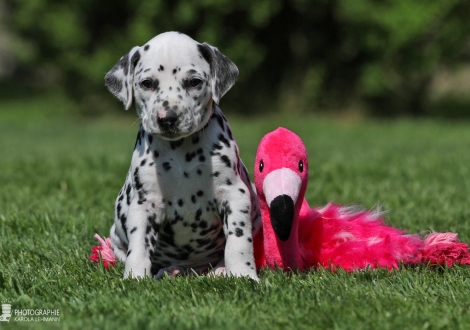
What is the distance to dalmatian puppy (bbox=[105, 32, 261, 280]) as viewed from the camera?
4004 millimetres

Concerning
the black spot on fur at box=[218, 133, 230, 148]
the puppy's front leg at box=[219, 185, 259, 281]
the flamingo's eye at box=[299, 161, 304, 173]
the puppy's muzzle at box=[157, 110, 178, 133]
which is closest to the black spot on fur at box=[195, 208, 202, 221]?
the puppy's front leg at box=[219, 185, 259, 281]

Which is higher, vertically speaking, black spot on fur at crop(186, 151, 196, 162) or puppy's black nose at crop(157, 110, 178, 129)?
puppy's black nose at crop(157, 110, 178, 129)

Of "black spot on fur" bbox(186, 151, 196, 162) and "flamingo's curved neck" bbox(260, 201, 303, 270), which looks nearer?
"black spot on fur" bbox(186, 151, 196, 162)

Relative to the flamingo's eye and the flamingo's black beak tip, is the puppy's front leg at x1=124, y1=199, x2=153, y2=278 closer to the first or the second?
the flamingo's black beak tip

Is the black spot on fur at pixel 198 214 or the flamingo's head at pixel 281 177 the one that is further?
the black spot on fur at pixel 198 214

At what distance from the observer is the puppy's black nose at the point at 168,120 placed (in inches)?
151

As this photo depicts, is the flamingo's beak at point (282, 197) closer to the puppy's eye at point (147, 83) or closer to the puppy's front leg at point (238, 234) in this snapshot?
the puppy's front leg at point (238, 234)

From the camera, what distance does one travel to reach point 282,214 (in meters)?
3.94

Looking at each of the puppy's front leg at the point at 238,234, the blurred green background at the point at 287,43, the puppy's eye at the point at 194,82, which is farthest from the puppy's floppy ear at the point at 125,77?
the blurred green background at the point at 287,43

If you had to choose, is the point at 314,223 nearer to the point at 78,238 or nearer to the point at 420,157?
the point at 78,238

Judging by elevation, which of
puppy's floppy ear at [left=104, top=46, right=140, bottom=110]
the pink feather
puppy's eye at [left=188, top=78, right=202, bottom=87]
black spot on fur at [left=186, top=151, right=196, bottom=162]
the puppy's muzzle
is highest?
puppy's floppy ear at [left=104, top=46, right=140, bottom=110]

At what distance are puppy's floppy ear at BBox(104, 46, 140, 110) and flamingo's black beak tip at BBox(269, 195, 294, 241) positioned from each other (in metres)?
1.03

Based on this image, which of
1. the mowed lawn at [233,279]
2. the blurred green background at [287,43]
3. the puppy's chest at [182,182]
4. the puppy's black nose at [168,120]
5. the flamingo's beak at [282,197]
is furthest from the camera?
the blurred green background at [287,43]

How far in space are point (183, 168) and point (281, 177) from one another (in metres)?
0.54
